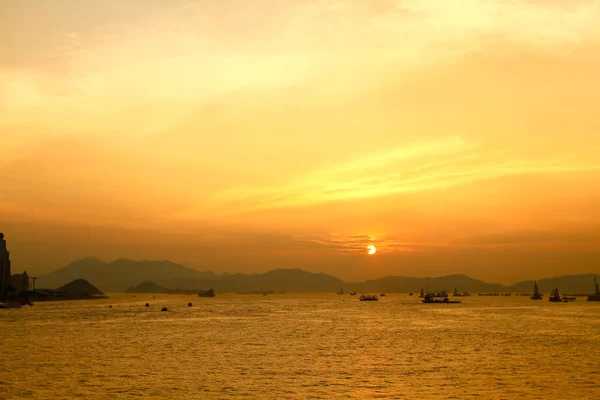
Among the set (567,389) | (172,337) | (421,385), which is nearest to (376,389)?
(421,385)

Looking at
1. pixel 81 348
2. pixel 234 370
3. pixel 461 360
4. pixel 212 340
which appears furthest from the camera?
pixel 212 340

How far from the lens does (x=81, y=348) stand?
86875mm

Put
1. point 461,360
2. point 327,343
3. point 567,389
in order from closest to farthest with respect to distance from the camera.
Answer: point 567,389, point 461,360, point 327,343

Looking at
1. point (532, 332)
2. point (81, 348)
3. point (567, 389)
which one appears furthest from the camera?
point (532, 332)

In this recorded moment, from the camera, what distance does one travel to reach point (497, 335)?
110812 mm

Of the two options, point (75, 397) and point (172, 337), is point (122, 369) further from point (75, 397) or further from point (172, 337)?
point (172, 337)

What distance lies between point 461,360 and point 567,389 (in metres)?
20.3

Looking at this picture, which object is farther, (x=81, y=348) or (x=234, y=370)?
(x=81, y=348)

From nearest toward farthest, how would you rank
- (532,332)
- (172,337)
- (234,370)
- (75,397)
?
(75,397) < (234,370) < (172,337) < (532,332)

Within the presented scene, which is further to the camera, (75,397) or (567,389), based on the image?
(567,389)

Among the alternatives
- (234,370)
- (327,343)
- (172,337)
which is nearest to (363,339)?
(327,343)

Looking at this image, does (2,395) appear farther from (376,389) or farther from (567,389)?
(567,389)

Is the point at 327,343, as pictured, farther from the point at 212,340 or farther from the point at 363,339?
the point at 212,340

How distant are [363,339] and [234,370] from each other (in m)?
43.5
